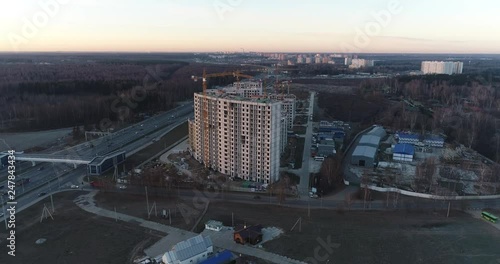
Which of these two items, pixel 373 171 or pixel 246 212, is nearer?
pixel 246 212

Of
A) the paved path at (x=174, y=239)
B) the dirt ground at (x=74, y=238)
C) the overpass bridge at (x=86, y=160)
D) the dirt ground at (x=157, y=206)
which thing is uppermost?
the overpass bridge at (x=86, y=160)

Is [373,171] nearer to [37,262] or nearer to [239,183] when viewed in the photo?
[239,183]

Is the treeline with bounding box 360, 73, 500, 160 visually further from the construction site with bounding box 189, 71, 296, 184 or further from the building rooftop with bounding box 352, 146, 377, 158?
the construction site with bounding box 189, 71, 296, 184

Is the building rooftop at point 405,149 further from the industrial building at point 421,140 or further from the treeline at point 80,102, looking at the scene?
the treeline at point 80,102

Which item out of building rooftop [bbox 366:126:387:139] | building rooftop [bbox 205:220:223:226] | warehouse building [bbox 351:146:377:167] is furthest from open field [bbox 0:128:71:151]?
building rooftop [bbox 366:126:387:139]

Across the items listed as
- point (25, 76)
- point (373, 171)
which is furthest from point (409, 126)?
point (25, 76)

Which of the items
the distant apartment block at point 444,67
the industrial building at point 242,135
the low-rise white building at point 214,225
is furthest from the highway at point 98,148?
the distant apartment block at point 444,67
